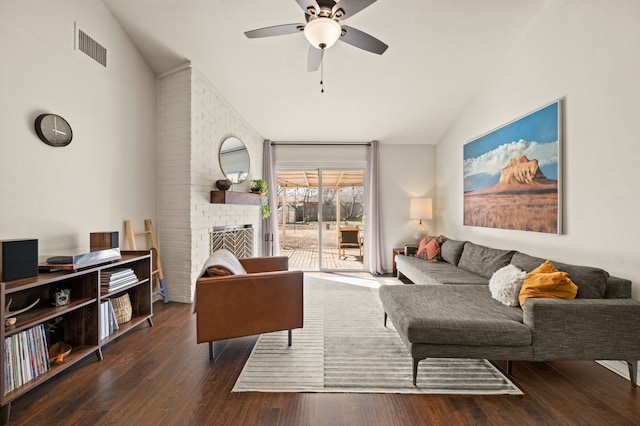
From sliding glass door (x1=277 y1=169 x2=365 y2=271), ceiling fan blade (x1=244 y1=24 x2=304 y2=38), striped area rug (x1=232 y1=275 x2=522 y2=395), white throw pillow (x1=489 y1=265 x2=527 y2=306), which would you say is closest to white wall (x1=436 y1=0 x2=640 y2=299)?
white throw pillow (x1=489 y1=265 x2=527 y2=306)

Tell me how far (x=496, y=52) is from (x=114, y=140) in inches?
172

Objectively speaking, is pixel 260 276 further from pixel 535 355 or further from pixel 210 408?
pixel 535 355

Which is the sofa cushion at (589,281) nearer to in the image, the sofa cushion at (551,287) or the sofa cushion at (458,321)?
the sofa cushion at (551,287)

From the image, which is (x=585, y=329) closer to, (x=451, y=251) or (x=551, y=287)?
(x=551, y=287)

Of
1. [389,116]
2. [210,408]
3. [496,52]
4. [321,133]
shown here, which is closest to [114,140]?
[210,408]

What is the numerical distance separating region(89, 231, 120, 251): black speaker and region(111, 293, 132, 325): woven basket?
1.64ft

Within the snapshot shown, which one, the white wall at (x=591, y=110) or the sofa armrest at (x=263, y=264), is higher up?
the white wall at (x=591, y=110)

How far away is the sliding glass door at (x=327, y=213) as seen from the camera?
5754mm

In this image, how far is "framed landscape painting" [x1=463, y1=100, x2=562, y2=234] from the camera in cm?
282

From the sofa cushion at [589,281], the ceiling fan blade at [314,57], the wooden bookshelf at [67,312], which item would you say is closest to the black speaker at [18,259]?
the wooden bookshelf at [67,312]

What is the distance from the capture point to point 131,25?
3.13 m

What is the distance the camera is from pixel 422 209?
5270 millimetres

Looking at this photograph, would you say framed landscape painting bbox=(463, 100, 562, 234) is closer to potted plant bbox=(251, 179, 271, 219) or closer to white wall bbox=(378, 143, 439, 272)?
white wall bbox=(378, 143, 439, 272)

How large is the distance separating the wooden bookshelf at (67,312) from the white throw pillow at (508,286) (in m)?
3.25
